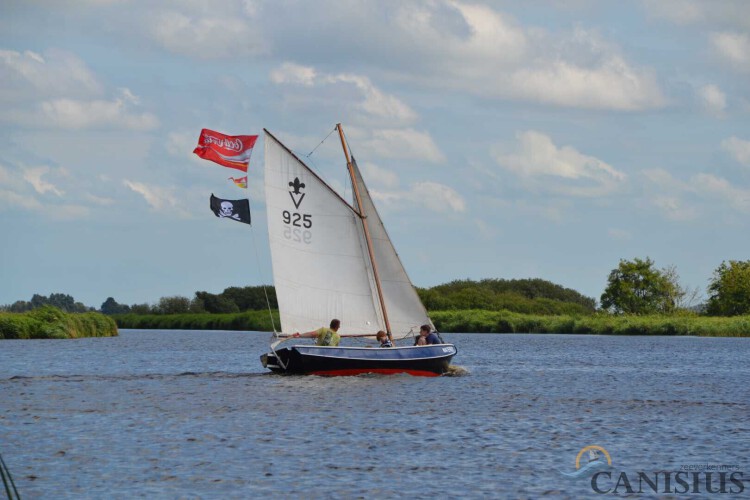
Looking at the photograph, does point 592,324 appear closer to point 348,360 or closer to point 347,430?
point 348,360

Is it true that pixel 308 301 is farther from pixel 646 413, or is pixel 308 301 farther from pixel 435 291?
pixel 435 291

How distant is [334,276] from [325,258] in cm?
76

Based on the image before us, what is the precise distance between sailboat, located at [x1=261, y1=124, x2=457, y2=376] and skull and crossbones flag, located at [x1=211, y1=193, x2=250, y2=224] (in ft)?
5.70

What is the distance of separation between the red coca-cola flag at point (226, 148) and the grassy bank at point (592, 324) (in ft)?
209

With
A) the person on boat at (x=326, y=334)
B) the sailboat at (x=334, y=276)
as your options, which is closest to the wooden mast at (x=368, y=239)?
the sailboat at (x=334, y=276)

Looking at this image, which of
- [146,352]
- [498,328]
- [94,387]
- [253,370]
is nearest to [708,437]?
[94,387]

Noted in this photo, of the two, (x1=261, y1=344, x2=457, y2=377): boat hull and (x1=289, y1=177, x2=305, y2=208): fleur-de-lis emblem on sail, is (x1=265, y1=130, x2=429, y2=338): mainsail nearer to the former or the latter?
(x1=289, y1=177, x2=305, y2=208): fleur-de-lis emblem on sail

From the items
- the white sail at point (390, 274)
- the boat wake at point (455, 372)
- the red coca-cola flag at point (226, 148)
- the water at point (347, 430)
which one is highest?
the red coca-cola flag at point (226, 148)

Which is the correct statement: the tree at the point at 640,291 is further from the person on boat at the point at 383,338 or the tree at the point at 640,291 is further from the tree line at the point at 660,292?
the person on boat at the point at 383,338

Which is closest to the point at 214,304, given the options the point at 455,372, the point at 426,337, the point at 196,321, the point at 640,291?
the point at 196,321

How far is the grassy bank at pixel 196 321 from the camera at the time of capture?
399 feet

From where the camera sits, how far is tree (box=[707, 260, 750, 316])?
369 feet

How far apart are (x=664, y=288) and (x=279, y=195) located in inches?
3471

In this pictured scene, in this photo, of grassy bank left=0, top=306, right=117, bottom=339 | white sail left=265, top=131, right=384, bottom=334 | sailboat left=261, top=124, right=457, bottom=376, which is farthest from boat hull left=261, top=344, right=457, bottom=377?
→ grassy bank left=0, top=306, right=117, bottom=339
